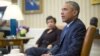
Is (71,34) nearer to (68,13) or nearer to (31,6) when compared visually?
(68,13)

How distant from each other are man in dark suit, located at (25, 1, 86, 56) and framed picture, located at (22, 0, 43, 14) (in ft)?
9.23

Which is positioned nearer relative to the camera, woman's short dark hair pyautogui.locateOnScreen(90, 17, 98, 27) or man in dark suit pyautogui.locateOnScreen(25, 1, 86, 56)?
man in dark suit pyautogui.locateOnScreen(25, 1, 86, 56)

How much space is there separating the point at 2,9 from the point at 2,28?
2.02 ft

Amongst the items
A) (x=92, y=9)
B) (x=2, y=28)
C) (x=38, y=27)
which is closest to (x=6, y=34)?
(x=2, y=28)

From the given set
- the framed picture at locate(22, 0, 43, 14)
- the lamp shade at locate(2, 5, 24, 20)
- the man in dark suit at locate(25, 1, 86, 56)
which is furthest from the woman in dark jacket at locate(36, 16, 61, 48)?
the man in dark suit at locate(25, 1, 86, 56)

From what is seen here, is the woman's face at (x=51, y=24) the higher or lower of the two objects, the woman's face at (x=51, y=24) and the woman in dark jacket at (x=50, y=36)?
the higher

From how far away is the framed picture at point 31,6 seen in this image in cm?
516

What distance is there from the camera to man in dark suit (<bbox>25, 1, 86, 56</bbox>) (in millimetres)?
2070

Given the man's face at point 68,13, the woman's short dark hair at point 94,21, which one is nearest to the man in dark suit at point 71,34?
the man's face at point 68,13

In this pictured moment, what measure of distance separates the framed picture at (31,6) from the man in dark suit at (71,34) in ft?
9.23

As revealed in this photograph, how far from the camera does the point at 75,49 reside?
2055 millimetres

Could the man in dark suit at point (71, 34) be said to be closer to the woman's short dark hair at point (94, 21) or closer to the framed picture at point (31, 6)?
the woman's short dark hair at point (94, 21)

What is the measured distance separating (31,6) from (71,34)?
317cm

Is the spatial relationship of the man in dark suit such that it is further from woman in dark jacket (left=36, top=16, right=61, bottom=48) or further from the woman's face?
the woman's face
